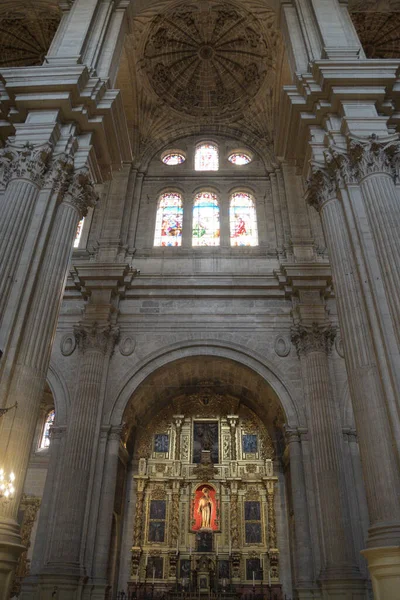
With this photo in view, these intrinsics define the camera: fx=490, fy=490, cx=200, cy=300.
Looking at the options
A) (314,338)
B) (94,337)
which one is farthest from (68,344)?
(314,338)

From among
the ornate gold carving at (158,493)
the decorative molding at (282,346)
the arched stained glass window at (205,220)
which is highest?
the arched stained glass window at (205,220)

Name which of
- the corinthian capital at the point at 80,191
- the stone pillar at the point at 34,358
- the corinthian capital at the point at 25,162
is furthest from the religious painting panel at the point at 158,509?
the corinthian capital at the point at 25,162

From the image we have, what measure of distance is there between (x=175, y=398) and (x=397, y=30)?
15148mm

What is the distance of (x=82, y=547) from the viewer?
12.3m

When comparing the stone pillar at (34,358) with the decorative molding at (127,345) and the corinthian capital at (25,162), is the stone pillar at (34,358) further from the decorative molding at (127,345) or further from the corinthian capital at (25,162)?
the decorative molding at (127,345)

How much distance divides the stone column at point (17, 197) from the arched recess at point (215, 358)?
745cm

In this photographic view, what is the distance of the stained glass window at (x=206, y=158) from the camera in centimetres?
2070

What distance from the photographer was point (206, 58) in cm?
2078

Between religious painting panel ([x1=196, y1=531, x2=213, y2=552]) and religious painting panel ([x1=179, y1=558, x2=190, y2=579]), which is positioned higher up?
religious painting panel ([x1=196, y1=531, x2=213, y2=552])

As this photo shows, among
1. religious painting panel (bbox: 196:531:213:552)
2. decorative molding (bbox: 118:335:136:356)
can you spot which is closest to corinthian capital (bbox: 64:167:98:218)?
decorative molding (bbox: 118:335:136:356)

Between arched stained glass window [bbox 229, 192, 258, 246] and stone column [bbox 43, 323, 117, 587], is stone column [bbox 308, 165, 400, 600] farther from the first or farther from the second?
arched stained glass window [bbox 229, 192, 258, 246]

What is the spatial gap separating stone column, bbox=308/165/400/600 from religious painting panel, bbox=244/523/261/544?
10572mm

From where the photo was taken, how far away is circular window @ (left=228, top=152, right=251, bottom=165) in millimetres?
20859

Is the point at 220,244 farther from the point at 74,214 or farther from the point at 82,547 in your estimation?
the point at 82,547
